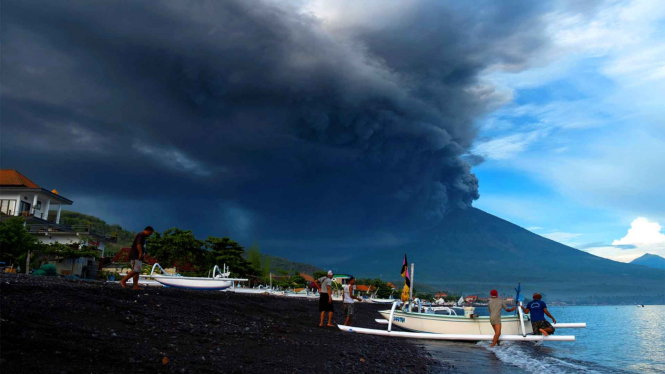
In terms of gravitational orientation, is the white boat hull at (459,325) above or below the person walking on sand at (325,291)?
below

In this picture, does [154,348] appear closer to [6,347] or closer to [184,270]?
[6,347]

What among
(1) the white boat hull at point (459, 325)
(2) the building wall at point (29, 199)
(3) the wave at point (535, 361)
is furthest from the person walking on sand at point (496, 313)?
(2) the building wall at point (29, 199)

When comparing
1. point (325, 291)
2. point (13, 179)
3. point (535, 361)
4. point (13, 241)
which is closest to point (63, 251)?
point (13, 241)

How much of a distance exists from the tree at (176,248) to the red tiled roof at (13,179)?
1603cm

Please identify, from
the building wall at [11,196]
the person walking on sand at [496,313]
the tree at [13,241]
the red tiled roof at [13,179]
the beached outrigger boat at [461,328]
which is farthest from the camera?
the red tiled roof at [13,179]

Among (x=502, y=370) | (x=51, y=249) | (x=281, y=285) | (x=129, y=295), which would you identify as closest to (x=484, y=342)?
(x=502, y=370)

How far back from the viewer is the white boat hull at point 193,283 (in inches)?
1085

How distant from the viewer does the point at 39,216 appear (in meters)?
46.8

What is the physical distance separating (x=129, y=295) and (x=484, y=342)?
51.2 ft

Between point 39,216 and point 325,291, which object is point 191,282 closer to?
point 325,291

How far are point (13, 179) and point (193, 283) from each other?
102ft

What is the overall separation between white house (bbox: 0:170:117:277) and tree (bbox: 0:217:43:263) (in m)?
5.61

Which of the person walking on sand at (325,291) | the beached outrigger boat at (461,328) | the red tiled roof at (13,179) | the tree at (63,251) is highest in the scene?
the red tiled roof at (13,179)

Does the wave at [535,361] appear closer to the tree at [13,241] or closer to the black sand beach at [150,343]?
the black sand beach at [150,343]
